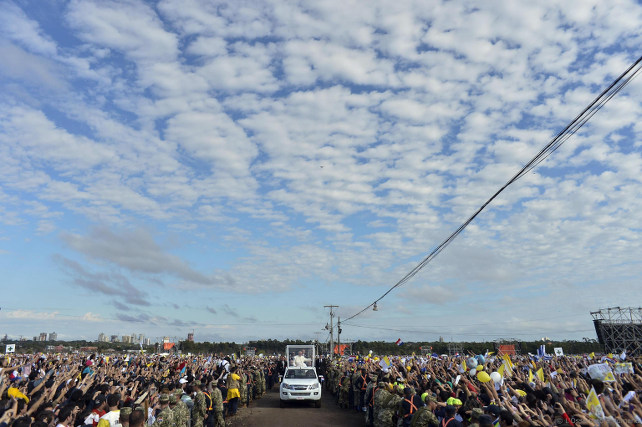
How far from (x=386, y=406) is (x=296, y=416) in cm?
677

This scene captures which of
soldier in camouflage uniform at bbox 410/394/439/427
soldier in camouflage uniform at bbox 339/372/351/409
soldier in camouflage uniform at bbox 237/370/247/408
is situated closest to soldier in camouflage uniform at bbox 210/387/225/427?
soldier in camouflage uniform at bbox 237/370/247/408

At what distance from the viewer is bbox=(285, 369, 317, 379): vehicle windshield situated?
20031 millimetres

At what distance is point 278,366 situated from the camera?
32125 mm

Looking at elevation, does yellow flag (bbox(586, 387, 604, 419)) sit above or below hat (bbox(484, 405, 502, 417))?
above

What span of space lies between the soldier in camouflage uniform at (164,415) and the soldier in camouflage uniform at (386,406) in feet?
16.3

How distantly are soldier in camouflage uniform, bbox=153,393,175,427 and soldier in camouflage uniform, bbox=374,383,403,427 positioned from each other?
4.98 metres

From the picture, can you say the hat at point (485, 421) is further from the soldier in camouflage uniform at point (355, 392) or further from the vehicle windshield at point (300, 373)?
the vehicle windshield at point (300, 373)

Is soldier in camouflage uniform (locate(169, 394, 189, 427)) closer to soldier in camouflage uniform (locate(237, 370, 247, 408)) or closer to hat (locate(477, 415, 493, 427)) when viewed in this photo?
hat (locate(477, 415, 493, 427))

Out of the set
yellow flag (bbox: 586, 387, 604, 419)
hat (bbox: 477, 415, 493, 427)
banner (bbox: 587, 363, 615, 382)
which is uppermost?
banner (bbox: 587, 363, 615, 382)

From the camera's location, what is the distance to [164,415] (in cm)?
862

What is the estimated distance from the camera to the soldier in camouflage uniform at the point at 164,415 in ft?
27.9

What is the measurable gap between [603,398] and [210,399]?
9970mm

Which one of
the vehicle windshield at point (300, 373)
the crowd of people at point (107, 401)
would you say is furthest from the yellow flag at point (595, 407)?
the vehicle windshield at point (300, 373)

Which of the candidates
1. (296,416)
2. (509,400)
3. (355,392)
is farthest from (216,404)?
(509,400)
